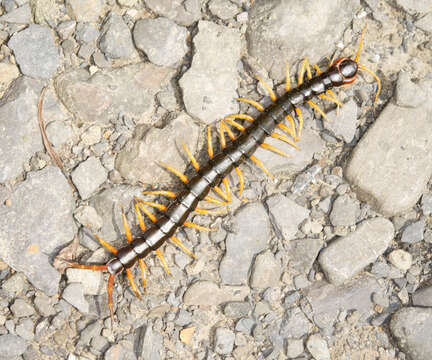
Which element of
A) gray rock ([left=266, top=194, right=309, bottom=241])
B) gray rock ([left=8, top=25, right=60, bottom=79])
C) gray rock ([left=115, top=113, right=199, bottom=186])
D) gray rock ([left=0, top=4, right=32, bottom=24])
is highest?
gray rock ([left=0, top=4, right=32, bottom=24])

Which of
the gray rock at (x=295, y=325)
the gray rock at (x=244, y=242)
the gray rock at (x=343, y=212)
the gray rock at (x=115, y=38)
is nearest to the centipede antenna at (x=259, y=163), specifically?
the gray rock at (x=244, y=242)

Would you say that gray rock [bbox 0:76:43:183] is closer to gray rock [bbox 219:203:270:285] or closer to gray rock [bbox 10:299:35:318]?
gray rock [bbox 10:299:35:318]

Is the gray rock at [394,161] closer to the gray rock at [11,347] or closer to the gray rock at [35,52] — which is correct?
the gray rock at [35,52]

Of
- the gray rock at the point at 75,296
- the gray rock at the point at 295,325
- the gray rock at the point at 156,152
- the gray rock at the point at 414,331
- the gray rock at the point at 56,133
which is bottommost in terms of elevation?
the gray rock at the point at 414,331

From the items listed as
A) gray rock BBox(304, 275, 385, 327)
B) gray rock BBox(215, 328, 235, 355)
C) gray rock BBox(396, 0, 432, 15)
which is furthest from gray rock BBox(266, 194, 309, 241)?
gray rock BBox(396, 0, 432, 15)

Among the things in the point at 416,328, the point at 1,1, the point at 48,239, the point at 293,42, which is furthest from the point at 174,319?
the point at 1,1

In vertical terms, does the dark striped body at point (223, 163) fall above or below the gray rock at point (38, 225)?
below

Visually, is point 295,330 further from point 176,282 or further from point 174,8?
point 174,8
